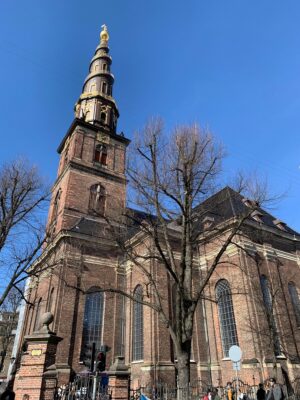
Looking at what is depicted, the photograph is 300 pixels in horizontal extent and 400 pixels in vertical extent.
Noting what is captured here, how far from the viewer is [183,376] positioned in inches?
412

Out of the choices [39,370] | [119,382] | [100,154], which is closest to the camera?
[39,370]

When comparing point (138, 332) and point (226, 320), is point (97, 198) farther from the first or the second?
point (226, 320)

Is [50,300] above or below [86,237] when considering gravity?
below

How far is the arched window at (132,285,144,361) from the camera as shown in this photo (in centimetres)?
2106

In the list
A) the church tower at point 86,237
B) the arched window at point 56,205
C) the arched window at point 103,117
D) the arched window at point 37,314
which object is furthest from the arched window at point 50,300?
the arched window at point 103,117

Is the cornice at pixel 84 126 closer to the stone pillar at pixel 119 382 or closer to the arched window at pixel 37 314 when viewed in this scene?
the arched window at pixel 37 314

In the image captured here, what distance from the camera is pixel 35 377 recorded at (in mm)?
9375

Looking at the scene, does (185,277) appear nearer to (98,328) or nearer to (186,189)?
(186,189)

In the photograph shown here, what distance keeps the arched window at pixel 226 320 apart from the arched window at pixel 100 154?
1713 centimetres

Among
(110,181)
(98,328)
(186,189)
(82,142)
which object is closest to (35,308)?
(98,328)

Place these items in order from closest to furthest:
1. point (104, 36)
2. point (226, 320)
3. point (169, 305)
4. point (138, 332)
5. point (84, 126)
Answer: point (226, 320)
point (169, 305)
point (138, 332)
point (84, 126)
point (104, 36)

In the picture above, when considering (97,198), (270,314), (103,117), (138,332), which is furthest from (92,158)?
(270,314)

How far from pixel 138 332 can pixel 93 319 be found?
10.3 feet

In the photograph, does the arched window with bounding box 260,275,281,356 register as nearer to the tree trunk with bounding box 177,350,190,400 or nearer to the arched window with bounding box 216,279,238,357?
the arched window with bounding box 216,279,238,357
